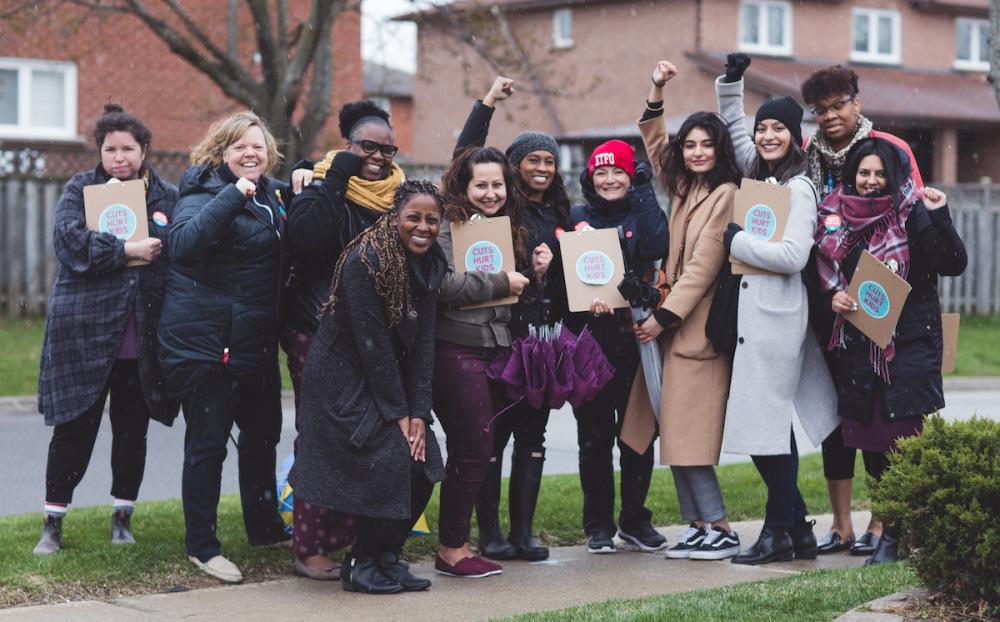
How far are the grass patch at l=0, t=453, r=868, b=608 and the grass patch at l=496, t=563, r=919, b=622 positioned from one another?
1705 mm

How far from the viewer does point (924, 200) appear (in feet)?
20.6

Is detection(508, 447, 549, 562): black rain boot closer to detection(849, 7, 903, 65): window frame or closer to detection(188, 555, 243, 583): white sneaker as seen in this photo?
detection(188, 555, 243, 583): white sneaker

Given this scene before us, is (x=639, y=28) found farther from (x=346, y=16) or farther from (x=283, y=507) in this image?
(x=283, y=507)

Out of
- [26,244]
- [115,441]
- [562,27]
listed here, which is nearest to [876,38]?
[562,27]

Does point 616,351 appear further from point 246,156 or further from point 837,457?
point 246,156

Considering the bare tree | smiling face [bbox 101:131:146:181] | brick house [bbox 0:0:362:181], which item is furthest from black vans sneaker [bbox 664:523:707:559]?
brick house [bbox 0:0:362:181]

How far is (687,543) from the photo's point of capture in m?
Answer: 6.92

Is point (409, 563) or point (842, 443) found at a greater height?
point (842, 443)

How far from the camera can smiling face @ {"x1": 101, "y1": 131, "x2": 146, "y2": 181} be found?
672 centimetres

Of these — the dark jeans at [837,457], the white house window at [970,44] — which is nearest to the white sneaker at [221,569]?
the dark jeans at [837,457]

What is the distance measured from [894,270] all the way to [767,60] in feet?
91.9

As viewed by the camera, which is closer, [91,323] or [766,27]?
[91,323]

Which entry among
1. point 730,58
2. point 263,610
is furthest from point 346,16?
point 263,610

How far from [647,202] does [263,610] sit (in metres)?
2.74
